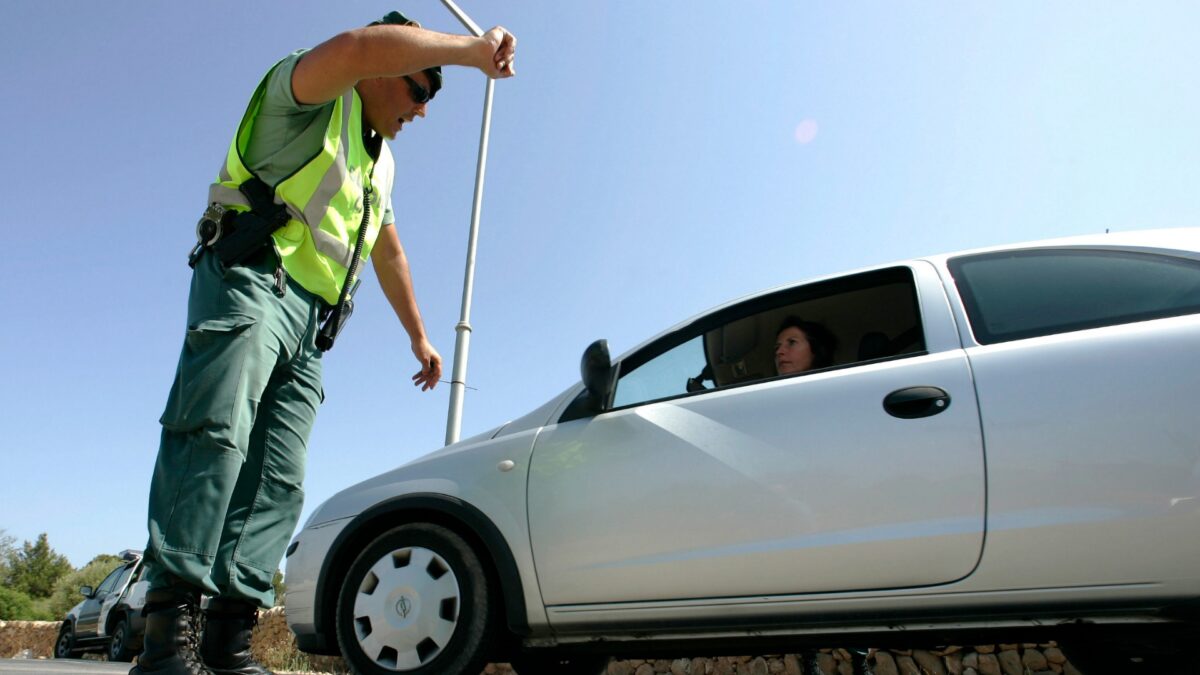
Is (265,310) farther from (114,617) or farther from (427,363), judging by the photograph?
(114,617)

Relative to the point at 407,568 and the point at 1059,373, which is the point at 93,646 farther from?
the point at 1059,373

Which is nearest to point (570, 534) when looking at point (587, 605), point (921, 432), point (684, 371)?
point (587, 605)

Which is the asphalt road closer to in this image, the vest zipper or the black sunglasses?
the vest zipper

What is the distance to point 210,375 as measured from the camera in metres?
2.06

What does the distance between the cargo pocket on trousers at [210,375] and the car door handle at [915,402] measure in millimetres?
1900

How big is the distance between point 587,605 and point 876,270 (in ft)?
5.27

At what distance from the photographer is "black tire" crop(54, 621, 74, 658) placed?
12.1m

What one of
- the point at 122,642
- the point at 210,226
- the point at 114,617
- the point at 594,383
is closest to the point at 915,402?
the point at 594,383

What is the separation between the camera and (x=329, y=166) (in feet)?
7.72

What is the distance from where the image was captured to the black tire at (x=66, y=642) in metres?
12.1

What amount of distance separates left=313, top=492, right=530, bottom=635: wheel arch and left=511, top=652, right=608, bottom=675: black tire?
299mm

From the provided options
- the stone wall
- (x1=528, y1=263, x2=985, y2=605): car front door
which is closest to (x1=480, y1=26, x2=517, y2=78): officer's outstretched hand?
(x1=528, y1=263, x2=985, y2=605): car front door

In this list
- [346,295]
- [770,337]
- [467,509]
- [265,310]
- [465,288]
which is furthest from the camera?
[465,288]

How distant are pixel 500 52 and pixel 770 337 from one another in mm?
2062
